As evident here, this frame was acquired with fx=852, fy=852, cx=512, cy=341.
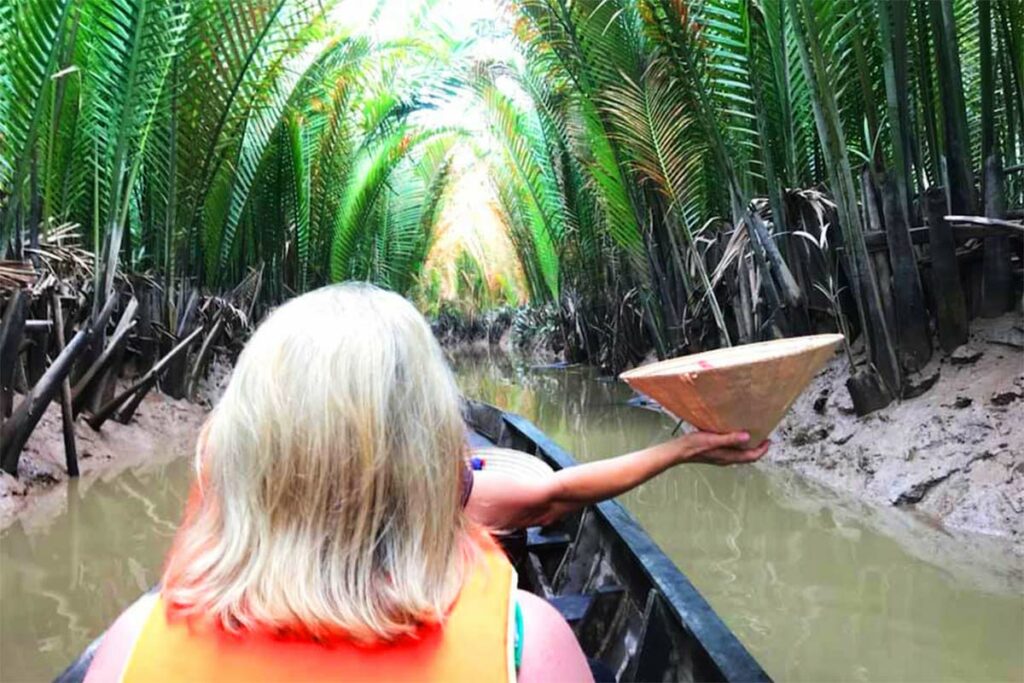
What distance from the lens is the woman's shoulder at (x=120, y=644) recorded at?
0.79 metres

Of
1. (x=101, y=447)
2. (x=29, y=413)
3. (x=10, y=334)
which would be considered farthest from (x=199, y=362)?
(x=10, y=334)

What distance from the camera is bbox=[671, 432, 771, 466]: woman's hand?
48.2 inches

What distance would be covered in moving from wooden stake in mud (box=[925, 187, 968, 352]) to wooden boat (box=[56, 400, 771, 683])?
Answer: 2.15m

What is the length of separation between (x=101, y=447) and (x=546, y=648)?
540 cm

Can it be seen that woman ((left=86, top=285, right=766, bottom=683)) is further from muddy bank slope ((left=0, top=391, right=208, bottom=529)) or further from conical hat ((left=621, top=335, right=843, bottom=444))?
muddy bank slope ((left=0, top=391, right=208, bottom=529))

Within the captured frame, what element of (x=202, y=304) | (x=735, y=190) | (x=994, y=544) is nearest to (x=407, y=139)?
(x=202, y=304)

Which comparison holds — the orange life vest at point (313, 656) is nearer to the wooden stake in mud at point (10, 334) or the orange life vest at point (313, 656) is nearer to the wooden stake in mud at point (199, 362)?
the wooden stake in mud at point (10, 334)

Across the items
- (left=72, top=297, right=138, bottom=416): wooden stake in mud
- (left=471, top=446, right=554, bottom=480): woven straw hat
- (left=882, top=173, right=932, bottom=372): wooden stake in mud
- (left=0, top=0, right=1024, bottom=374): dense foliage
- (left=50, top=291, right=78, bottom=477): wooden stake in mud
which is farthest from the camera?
(left=72, top=297, right=138, bottom=416): wooden stake in mud

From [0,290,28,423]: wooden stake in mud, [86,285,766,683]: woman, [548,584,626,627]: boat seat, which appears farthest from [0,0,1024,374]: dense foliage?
[86,285,766,683]: woman

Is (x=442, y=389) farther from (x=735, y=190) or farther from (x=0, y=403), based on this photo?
(x=735, y=190)

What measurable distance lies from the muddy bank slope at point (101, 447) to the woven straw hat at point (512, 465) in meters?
3.35

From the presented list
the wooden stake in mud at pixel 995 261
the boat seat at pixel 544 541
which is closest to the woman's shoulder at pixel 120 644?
the boat seat at pixel 544 541

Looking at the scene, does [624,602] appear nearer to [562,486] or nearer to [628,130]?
[562,486]

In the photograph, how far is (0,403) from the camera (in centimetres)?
420
